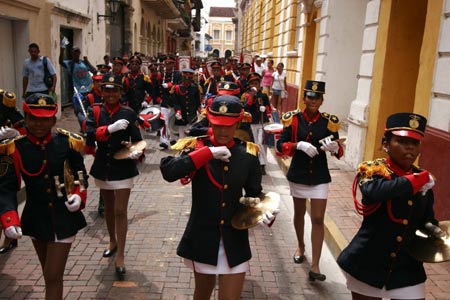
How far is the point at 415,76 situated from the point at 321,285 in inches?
202

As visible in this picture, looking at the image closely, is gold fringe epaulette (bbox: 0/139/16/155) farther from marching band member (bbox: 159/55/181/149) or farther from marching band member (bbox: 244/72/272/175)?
marching band member (bbox: 159/55/181/149)

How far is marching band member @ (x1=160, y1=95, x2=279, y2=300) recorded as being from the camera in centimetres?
312

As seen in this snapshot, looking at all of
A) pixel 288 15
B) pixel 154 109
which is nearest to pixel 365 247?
pixel 154 109

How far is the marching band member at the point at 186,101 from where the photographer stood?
9.56 m

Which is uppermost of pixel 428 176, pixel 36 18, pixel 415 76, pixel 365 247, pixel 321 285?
pixel 36 18

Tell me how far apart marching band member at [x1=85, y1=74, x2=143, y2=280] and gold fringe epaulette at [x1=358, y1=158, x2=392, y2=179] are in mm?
2456

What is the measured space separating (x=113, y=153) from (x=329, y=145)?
7.62 feet

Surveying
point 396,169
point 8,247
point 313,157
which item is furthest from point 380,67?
point 8,247

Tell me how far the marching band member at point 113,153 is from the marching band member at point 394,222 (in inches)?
101

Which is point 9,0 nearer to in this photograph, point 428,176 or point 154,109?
point 154,109

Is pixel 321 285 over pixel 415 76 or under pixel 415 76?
under

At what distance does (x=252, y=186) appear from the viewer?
3.31 meters

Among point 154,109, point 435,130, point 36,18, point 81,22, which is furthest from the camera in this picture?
point 81,22

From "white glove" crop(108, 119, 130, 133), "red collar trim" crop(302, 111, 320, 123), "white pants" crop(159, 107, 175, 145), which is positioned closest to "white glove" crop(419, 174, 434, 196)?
"red collar trim" crop(302, 111, 320, 123)
